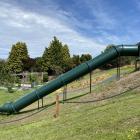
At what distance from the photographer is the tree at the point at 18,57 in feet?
328

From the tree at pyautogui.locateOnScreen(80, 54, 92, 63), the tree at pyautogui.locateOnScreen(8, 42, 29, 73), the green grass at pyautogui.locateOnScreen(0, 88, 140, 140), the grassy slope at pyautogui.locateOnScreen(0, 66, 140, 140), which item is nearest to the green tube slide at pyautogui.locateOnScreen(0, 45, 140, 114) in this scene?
the grassy slope at pyautogui.locateOnScreen(0, 66, 140, 140)

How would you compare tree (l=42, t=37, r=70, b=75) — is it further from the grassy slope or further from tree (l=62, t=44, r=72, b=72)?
the grassy slope

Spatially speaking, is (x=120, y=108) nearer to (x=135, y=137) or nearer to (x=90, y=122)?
(x=90, y=122)

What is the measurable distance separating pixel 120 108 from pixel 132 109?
0.92 meters

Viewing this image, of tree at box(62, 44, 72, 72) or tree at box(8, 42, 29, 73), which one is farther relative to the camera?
tree at box(8, 42, 29, 73)

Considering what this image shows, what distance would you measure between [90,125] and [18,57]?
88.7 m

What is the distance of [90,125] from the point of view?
14930mm

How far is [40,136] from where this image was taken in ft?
50.5

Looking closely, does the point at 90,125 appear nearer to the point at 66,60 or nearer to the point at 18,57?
the point at 66,60

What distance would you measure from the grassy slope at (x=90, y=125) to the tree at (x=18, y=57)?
3171 inches

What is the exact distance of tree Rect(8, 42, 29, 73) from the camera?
328 ft

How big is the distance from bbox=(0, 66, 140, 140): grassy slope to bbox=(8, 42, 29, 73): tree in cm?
8054

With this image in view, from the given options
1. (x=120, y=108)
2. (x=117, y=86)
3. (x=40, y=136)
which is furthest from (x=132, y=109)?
(x=117, y=86)

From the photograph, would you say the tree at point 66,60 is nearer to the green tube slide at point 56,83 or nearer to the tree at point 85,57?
the tree at point 85,57
